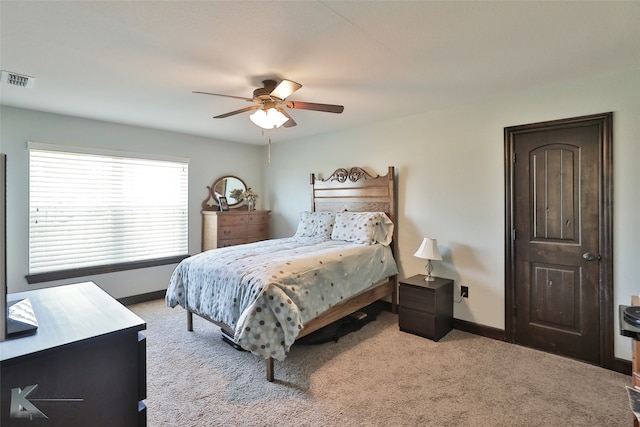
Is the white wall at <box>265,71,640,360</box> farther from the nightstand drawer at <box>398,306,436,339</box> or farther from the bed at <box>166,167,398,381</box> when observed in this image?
the nightstand drawer at <box>398,306,436,339</box>

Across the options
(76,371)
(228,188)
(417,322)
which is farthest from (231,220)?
(76,371)

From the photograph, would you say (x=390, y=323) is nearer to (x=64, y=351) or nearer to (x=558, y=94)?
(x=558, y=94)

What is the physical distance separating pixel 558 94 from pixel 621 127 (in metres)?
0.54

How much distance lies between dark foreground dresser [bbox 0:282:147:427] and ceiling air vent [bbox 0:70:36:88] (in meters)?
2.09

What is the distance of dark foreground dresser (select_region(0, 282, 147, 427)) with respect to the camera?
38.9 inches

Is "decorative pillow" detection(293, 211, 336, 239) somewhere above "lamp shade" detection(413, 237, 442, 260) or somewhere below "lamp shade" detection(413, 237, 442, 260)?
above

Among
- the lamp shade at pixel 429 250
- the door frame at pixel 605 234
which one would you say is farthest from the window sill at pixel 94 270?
the door frame at pixel 605 234

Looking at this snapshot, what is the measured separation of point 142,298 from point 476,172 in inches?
173

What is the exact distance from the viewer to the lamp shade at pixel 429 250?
10.4ft

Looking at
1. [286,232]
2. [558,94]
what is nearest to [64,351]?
[558,94]

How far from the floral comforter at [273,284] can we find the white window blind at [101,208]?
4.82ft

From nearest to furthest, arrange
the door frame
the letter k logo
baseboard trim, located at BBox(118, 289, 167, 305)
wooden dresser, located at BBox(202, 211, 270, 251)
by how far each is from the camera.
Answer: the letter k logo
the door frame
baseboard trim, located at BBox(118, 289, 167, 305)
wooden dresser, located at BBox(202, 211, 270, 251)

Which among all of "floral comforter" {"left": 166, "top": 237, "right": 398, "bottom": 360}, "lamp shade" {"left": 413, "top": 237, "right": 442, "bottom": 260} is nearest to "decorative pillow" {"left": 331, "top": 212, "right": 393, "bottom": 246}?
"floral comforter" {"left": 166, "top": 237, "right": 398, "bottom": 360}

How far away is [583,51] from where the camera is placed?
6.87ft
